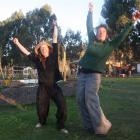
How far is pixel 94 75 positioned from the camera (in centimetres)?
898

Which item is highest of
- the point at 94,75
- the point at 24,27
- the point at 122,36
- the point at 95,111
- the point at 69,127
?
the point at 24,27

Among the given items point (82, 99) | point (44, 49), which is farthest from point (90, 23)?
point (82, 99)

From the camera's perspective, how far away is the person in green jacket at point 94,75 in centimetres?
887

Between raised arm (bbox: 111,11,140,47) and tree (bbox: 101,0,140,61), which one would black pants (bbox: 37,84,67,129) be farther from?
tree (bbox: 101,0,140,61)

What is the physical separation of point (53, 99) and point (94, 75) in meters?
1.02

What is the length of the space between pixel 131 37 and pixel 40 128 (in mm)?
51519

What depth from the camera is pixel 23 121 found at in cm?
1094

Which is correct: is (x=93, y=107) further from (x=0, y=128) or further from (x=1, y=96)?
(x=1, y=96)

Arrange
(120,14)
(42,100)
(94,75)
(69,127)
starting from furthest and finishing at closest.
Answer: (120,14) < (69,127) < (42,100) < (94,75)

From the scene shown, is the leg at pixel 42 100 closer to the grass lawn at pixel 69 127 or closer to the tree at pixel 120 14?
the grass lawn at pixel 69 127

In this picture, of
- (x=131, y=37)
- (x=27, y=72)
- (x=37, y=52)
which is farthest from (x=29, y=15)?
(x=37, y=52)

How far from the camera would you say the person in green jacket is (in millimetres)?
8867

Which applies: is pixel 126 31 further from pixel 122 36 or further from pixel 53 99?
pixel 53 99

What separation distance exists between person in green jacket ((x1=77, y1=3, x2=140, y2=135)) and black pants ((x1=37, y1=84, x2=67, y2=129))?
1.38 feet
